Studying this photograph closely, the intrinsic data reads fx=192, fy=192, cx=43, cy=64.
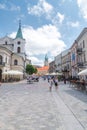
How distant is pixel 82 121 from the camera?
7.24 metres

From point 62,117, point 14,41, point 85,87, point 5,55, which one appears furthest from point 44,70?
point 62,117

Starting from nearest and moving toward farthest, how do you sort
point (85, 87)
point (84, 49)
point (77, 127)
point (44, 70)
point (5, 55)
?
point (77, 127), point (85, 87), point (84, 49), point (5, 55), point (44, 70)

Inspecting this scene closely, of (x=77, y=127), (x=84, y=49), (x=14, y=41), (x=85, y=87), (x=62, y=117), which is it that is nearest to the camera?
(x=77, y=127)

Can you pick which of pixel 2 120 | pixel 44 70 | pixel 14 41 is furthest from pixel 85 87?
pixel 44 70

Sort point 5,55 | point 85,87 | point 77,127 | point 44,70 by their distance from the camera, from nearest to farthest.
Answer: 1. point 77,127
2. point 85,87
3. point 5,55
4. point 44,70

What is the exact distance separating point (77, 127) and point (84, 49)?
34.9 metres

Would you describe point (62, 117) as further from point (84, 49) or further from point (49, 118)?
point (84, 49)

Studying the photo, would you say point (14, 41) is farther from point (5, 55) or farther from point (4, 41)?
point (5, 55)

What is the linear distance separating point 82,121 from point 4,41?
67810 millimetres

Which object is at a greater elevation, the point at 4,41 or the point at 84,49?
the point at 4,41

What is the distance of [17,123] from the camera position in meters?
6.91

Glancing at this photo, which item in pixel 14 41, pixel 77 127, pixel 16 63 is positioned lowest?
pixel 77 127

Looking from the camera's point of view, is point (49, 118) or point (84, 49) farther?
point (84, 49)

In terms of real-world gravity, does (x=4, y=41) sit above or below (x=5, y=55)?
above
